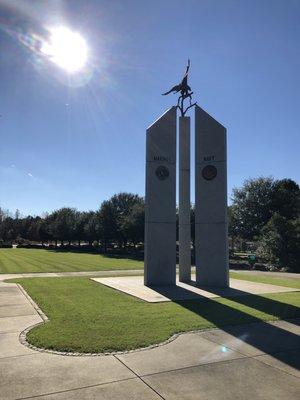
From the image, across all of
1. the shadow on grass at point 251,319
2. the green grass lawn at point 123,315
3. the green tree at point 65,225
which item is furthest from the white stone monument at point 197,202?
the green tree at point 65,225

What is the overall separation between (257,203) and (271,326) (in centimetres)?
5034

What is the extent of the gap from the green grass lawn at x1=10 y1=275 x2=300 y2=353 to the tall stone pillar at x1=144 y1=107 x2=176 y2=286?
2906 mm

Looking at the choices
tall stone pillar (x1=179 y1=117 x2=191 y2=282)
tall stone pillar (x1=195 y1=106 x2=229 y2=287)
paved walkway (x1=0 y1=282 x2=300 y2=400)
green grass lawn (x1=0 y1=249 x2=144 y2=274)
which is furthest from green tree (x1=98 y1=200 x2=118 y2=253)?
paved walkway (x1=0 y1=282 x2=300 y2=400)

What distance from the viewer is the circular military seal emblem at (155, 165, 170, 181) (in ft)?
61.3

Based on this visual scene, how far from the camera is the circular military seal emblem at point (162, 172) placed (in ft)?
61.3

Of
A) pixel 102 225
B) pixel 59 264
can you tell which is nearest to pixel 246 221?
pixel 102 225

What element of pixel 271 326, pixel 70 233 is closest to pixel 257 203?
pixel 70 233

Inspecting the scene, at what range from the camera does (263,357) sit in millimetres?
7250

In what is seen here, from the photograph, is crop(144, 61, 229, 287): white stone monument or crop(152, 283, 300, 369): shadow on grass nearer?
crop(152, 283, 300, 369): shadow on grass

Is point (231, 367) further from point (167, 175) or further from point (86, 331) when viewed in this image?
point (167, 175)

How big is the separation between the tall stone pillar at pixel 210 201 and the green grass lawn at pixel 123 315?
3.44 metres

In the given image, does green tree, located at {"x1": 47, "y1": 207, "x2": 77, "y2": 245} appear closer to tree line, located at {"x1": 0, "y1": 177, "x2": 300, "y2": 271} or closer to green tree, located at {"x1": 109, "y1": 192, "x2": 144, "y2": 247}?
tree line, located at {"x1": 0, "y1": 177, "x2": 300, "y2": 271}

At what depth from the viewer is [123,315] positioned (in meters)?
10.5

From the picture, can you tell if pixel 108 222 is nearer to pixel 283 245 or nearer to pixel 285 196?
pixel 285 196
